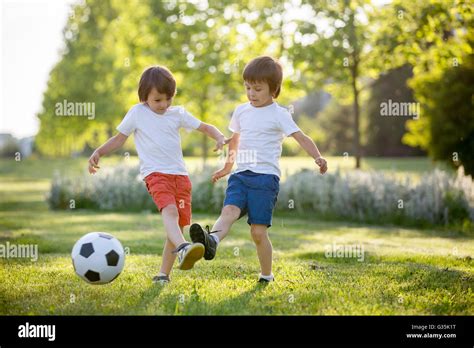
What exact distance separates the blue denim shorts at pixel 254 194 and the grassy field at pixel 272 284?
59 cm

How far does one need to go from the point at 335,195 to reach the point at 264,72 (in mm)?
6387

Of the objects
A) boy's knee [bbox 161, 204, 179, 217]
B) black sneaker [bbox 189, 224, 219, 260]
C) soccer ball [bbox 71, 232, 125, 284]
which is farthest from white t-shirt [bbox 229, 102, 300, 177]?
soccer ball [bbox 71, 232, 125, 284]

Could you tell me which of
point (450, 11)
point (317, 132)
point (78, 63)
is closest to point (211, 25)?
point (450, 11)

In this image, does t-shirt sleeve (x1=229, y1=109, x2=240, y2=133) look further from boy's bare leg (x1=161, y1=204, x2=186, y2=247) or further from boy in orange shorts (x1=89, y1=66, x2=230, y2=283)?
boy's bare leg (x1=161, y1=204, x2=186, y2=247)

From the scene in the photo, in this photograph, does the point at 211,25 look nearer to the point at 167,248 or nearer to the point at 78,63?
the point at 167,248

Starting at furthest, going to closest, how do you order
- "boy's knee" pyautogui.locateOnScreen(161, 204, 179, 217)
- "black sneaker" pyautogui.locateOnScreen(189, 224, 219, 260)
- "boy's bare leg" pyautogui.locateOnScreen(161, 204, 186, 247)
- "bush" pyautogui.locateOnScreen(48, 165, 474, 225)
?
"bush" pyautogui.locateOnScreen(48, 165, 474, 225), "boy's knee" pyautogui.locateOnScreen(161, 204, 179, 217), "boy's bare leg" pyautogui.locateOnScreen(161, 204, 186, 247), "black sneaker" pyautogui.locateOnScreen(189, 224, 219, 260)

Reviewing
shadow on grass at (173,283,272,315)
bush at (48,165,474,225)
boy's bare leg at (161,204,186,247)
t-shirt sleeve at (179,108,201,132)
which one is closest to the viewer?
shadow on grass at (173,283,272,315)

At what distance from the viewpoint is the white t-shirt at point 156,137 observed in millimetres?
5164

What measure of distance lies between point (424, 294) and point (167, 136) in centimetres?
245

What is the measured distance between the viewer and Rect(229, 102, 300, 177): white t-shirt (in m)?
5.17

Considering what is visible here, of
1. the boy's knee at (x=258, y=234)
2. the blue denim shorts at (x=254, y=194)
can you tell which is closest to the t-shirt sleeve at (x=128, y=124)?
the blue denim shorts at (x=254, y=194)

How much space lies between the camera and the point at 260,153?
519cm

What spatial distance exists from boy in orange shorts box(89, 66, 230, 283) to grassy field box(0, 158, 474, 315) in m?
0.53
